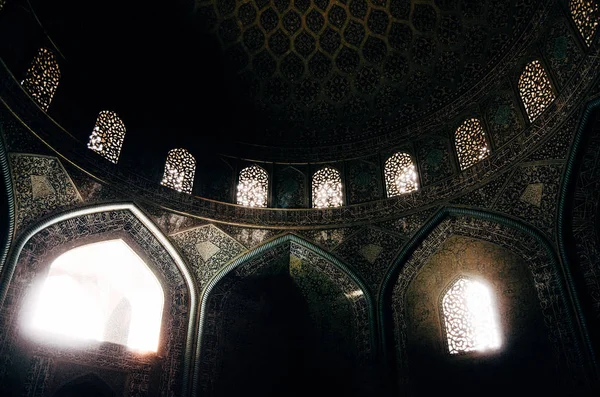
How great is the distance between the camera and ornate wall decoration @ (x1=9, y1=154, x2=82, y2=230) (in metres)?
9.61

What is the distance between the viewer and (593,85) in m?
9.38

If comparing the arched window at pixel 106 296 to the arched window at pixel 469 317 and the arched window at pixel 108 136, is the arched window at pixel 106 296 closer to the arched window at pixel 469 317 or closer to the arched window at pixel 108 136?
the arched window at pixel 108 136

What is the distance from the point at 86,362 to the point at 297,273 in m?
5.40

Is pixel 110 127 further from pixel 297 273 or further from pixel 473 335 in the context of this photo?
pixel 473 335

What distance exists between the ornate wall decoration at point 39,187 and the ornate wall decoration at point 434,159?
8.26m

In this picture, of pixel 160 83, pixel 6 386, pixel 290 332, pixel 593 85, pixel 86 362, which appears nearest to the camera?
pixel 6 386

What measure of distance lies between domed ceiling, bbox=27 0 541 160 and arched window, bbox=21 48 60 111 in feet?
2.71

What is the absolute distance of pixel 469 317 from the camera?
11109 mm

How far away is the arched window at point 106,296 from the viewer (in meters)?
12.0

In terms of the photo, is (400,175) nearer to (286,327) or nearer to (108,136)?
(286,327)

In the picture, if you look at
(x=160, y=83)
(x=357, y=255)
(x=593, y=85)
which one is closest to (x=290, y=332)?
(x=357, y=255)

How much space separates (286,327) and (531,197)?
6.57 meters

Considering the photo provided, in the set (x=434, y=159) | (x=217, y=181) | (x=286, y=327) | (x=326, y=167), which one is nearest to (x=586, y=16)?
(x=434, y=159)

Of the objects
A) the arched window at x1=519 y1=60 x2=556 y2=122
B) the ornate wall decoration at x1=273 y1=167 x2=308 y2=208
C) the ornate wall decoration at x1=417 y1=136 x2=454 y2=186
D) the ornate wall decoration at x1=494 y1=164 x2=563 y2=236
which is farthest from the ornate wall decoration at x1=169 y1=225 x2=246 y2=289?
the arched window at x1=519 y1=60 x2=556 y2=122
